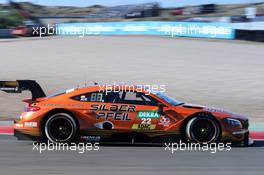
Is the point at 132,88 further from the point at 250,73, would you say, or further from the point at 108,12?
the point at 108,12

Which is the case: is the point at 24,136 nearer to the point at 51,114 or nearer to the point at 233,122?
the point at 51,114

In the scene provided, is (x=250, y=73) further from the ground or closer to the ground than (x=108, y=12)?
closer to the ground

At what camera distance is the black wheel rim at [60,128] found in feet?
34.4

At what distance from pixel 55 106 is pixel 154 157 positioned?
7.30ft

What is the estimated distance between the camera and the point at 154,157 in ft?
30.9

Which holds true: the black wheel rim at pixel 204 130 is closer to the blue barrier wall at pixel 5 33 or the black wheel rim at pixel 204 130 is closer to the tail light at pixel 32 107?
the tail light at pixel 32 107

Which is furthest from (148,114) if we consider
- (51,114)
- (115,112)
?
(51,114)

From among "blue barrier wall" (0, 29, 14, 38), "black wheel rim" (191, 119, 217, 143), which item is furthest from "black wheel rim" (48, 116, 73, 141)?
"blue barrier wall" (0, 29, 14, 38)

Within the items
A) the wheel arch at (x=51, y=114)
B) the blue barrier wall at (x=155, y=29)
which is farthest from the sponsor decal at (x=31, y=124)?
the blue barrier wall at (x=155, y=29)

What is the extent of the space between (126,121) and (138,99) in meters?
0.49

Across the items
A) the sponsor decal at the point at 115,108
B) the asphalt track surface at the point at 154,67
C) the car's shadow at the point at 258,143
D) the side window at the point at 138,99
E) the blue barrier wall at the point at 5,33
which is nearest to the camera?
the sponsor decal at the point at 115,108

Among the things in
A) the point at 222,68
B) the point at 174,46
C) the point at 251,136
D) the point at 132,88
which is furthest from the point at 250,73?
the point at 132,88

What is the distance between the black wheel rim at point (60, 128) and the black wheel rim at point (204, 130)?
7.25 feet

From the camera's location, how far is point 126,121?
10.5 meters
